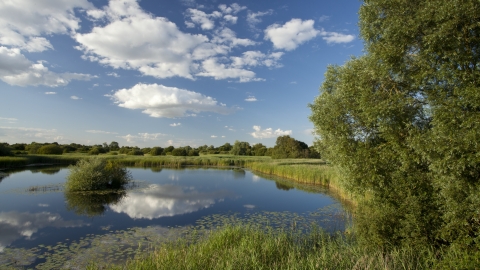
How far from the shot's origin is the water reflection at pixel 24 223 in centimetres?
1038

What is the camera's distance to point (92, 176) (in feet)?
64.0

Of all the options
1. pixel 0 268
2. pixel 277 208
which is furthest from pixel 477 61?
pixel 0 268

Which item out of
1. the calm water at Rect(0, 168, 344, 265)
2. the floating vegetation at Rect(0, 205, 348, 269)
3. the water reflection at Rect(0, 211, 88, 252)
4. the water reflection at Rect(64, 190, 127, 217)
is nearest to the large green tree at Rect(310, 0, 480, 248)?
the floating vegetation at Rect(0, 205, 348, 269)

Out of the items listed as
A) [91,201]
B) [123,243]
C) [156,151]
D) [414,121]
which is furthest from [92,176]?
[156,151]

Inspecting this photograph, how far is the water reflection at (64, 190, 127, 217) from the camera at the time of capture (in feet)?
47.1

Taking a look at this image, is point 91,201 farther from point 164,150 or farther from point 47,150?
point 164,150

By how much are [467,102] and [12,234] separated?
15407 mm

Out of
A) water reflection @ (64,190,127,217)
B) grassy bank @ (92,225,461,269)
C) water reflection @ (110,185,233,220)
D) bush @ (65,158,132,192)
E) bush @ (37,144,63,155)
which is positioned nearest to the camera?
grassy bank @ (92,225,461,269)

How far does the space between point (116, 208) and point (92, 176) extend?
5.84 meters

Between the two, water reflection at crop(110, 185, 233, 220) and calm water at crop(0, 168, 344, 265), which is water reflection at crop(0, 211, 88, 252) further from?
water reflection at crop(110, 185, 233, 220)

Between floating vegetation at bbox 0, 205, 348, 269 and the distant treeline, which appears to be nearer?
floating vegetation at bbox 0, 205, 348, 269

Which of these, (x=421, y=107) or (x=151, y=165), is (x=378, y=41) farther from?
(x=151, y=165)

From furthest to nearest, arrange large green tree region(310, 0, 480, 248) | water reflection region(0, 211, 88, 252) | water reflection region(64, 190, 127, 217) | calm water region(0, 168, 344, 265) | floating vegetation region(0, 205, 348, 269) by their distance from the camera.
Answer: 1. water reflection region(64, 190, 127, 217)
2. calm water region(0, 168, 344, 265)
3. water reflection region(0, 211, 88, 252)
4. floating vegetation region(0, 205, 348, 269)
5. large green tree region(310, 0, 480, 248)

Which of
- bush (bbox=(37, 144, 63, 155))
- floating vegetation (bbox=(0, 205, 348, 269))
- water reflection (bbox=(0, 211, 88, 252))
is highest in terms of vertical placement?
bush (bbox=(37, 144, 63, 155))
